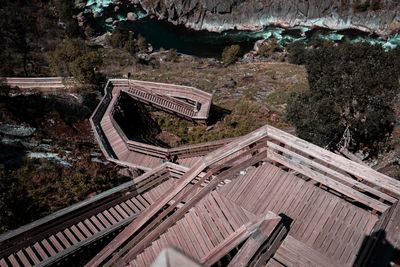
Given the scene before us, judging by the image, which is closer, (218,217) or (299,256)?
(299,256)

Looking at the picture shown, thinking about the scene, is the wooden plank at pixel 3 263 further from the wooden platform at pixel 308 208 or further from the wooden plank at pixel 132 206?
the wooden platform at pixel 308 208

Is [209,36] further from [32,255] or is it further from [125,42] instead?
[32,255]

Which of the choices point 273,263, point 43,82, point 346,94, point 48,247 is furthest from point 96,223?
point 43,82

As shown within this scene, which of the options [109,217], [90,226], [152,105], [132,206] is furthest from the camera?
[152,105]

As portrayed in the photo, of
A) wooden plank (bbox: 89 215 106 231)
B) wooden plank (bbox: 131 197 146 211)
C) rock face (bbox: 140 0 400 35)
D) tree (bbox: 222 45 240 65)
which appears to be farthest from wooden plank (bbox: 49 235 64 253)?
rock face (bbox: 140 0 400 35)

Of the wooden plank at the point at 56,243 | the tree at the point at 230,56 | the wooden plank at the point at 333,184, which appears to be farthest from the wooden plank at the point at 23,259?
the tree at the point at 230,56
